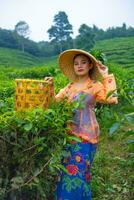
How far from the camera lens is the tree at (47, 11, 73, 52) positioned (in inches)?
1769

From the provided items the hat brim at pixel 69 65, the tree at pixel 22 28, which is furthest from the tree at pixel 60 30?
the hat brim at pixel 69 65

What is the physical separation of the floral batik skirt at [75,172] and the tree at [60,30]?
39.8 m

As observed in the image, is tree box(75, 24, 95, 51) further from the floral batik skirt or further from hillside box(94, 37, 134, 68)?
the floral batik skirt

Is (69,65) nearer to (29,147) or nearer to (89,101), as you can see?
(89,101)

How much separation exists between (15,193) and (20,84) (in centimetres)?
68

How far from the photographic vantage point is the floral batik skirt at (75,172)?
10.2 feet

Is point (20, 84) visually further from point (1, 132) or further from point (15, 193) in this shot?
point (15, 193)

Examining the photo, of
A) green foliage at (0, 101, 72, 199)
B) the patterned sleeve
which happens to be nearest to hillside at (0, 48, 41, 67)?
the patterned sleeve

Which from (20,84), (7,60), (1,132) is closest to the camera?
(1,132)

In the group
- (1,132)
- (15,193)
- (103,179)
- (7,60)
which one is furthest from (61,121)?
(7,60)

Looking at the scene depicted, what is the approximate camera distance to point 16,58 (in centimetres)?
3722

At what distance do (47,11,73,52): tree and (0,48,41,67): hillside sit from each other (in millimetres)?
3888

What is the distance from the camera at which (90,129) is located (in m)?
3.12

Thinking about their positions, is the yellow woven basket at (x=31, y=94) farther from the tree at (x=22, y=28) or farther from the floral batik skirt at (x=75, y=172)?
the tree at (x=22, y=28)
